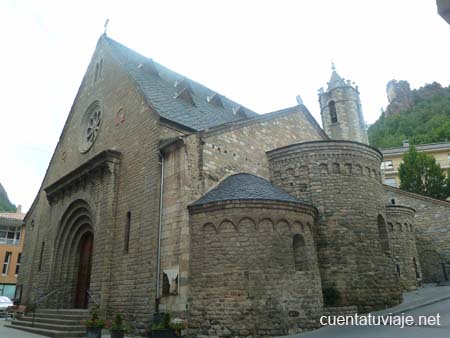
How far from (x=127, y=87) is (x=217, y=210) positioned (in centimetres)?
813

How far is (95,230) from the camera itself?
14422 mm

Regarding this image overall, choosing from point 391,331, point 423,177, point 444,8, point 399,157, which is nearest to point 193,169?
point 391,331

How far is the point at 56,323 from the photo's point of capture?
12.8 metres

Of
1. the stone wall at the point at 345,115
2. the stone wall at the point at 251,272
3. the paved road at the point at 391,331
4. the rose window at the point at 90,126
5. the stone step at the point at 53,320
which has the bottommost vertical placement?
the paved road at the point at 391,331

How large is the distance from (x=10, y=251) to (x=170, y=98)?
104ft

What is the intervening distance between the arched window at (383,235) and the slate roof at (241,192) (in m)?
5.00

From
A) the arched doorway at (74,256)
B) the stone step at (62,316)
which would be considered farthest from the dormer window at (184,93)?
the stone step at (62,316)

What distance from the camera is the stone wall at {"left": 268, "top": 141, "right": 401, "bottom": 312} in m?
13.3

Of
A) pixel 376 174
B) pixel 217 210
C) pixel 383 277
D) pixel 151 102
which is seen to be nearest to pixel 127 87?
pixel 151 102

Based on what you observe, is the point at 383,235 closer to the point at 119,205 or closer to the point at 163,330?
the point at 163,330

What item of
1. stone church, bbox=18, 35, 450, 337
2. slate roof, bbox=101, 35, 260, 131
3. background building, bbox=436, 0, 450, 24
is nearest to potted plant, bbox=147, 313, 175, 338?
stone church, bbox=18, 35, 450, 337

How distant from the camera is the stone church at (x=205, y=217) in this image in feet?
35.8

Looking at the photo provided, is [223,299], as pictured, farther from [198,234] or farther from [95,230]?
[95,230]

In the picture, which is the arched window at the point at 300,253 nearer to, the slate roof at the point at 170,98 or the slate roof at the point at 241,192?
the slate roof at the point at 241,192
